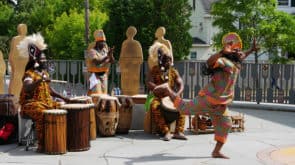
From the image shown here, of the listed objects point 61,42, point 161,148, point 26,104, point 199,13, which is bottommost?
point 161,148

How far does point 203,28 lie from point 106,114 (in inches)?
1202

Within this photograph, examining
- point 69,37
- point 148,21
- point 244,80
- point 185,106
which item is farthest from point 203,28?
point 185,106

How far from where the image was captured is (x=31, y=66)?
8883mm

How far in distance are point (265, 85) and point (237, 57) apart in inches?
345

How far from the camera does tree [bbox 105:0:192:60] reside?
21.4 m

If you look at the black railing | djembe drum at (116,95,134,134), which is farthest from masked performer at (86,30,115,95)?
the black railing

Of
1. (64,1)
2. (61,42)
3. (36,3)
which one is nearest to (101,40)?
(61,42)

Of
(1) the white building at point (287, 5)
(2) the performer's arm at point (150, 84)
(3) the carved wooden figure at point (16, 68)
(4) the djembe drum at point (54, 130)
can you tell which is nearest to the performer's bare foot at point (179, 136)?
(2) the performer's arm at point (150, 84)

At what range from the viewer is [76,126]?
8891 mm

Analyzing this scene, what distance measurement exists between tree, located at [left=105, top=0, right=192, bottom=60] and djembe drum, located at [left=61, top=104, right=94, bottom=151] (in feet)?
41.1

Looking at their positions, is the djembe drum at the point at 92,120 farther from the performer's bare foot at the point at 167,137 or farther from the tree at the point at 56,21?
the tree at the point at 56,21

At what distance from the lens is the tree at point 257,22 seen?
840 inches

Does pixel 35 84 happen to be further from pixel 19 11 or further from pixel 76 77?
pixel 19 11

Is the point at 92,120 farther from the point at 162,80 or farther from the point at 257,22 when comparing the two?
the point at 257,22
